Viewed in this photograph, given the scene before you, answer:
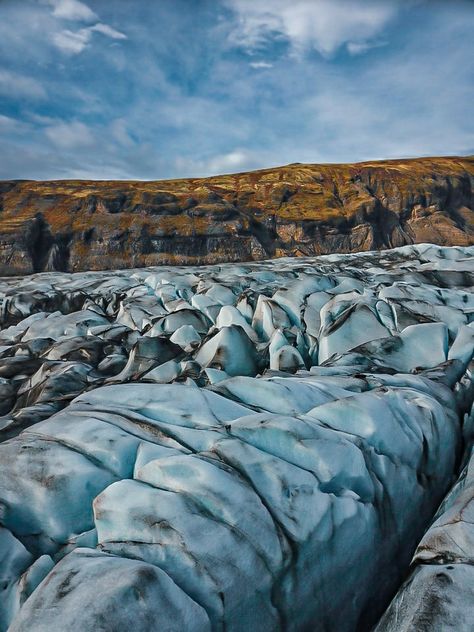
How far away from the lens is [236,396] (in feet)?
20.6

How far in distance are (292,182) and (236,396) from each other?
75241 millimetres

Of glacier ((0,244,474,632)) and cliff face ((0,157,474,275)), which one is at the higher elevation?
cliff face ((0,157,474,275))

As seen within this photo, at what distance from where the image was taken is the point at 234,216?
62.4 m

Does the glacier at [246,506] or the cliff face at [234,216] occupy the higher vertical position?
the cliff face at [234,216]

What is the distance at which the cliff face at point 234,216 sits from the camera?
191 ft

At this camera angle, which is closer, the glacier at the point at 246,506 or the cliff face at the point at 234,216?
the glacier at the point at 246,506

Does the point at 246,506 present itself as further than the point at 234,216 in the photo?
No

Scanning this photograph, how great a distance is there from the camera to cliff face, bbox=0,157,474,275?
191 feet

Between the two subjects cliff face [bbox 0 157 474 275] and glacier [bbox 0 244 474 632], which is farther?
cliff face [bbox 0 157 474 275]

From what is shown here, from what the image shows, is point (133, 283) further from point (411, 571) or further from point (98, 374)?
point (411, 571)

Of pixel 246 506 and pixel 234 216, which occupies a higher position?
pixel 234 216

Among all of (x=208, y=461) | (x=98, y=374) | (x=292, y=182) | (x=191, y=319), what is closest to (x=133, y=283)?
(x=191, y=319)

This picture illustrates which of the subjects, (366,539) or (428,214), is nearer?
(366,539)

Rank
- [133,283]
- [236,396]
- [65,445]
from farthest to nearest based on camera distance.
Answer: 1. [133,283]
2. [236,396]
3. [65,445]
